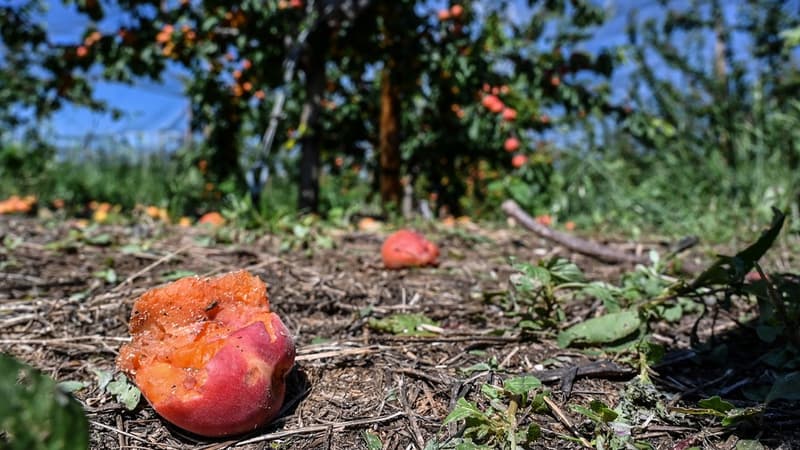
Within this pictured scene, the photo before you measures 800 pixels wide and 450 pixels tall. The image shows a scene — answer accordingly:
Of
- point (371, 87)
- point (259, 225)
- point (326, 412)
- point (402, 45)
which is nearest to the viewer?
point (326, 412)

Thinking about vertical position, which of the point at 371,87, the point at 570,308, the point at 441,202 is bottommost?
the point at 441,202

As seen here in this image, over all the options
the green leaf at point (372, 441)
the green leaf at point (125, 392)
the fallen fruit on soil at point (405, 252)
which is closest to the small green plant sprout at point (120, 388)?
the green leaf at point (125, 392)

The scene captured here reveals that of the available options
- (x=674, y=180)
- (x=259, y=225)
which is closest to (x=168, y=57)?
(x=259, y=225)

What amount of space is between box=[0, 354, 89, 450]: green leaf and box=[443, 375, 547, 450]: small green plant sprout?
0.60 meters

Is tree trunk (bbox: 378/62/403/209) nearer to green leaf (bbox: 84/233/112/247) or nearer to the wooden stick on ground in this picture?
the wooden stick on ground

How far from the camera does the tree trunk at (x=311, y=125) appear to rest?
473 cm

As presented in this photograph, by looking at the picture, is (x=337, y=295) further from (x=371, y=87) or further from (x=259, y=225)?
(x=371, y=87)

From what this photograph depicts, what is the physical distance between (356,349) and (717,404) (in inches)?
28.9

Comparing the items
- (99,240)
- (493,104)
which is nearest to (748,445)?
(99,240)

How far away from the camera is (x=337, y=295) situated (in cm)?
186

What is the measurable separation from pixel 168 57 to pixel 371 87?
1961mm

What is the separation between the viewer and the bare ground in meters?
1.13

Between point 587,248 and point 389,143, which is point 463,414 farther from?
point 389,143

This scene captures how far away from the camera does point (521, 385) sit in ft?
3.76
